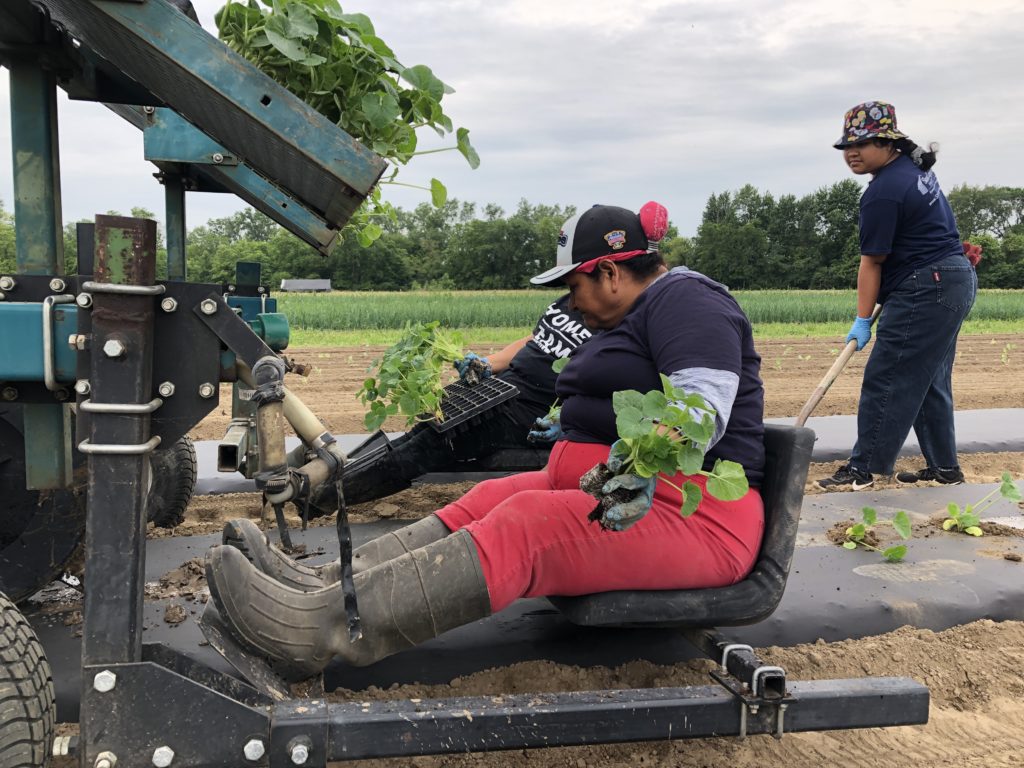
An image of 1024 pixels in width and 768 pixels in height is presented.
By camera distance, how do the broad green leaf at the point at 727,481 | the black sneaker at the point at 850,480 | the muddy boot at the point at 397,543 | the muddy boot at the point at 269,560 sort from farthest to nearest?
1. the black sneaker at the point at 850,480
2. the muddy boot at the point at 397,543
3. the muddy boot at the point at 269,560
4. the broad green leaf at the point at 727,481

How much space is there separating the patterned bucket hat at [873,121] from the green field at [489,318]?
1060 centimetres

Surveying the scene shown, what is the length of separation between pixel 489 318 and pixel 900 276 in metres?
15.6

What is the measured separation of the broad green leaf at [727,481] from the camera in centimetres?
180

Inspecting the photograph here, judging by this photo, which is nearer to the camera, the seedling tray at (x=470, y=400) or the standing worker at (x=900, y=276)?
the seedling tray at (x=470, y=400)

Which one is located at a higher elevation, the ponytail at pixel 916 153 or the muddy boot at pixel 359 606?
the ponytail at pixel 916 153

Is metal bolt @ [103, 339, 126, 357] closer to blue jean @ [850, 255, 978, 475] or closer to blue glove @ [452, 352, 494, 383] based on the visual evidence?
blue glove @ [452, 352, 494, 383]

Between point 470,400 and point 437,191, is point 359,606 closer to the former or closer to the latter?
point 437,191

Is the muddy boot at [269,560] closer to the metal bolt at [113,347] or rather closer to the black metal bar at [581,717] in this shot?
the black metal bar at [581,717]

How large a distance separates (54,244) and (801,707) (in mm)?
2441

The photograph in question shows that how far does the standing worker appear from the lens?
4.47m

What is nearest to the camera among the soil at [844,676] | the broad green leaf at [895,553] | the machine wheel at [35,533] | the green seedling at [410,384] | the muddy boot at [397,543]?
the soil at [844,676]

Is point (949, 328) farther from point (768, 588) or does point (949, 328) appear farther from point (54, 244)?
point (54, 244)

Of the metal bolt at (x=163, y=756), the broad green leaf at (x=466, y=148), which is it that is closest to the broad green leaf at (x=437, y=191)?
the broad green leaf at (x=466, y=148)

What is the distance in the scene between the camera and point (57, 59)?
2.41 meters
